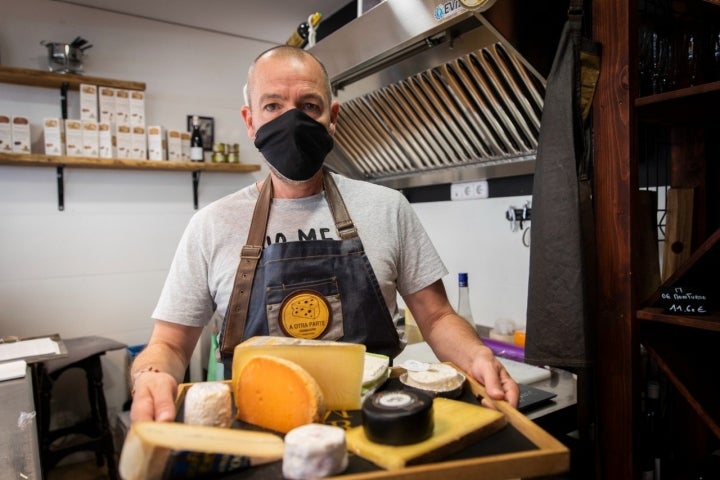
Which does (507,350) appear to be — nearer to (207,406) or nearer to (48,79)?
(207,406)

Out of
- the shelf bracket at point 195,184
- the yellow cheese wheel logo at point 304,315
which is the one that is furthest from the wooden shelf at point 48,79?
the yellow cheese wheel logo at point 304,315

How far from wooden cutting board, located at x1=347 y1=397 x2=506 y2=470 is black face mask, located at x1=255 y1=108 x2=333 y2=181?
0.77m

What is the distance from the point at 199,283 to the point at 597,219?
1.24m

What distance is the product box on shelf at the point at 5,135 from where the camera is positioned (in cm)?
312

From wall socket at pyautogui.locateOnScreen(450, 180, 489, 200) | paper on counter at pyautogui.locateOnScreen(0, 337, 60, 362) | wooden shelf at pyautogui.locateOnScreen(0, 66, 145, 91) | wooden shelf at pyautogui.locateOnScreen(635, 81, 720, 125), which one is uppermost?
wooden shelf at pyautogui.locateOnScreen(0, 66, 145, 91)

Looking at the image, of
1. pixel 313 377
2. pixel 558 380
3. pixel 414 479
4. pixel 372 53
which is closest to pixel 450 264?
pixel 558 380

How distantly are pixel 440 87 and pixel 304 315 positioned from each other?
58.4 inches

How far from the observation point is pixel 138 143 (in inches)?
139

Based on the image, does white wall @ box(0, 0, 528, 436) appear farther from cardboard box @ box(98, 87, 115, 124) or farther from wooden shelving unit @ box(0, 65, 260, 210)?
cardboard box @ box(98, 87, 115, 124)

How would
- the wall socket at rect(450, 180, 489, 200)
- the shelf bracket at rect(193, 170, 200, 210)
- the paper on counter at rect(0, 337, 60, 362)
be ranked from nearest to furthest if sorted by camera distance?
1. the paper on counter at rect(0, 337, 60, 362)
2. the wall socket at rect(450, 180, 489, 200)
3. the shelf bracket at rect(193, 170, 200, 210)

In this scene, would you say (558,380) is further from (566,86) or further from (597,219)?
(566,86)

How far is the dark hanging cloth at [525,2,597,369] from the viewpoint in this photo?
150cm

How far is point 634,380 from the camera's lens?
1500 millimetres

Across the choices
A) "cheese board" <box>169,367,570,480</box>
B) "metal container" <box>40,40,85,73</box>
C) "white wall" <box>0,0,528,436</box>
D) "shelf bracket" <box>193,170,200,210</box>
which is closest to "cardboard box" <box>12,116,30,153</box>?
"white wall" <box>0,0,528,436</box>
